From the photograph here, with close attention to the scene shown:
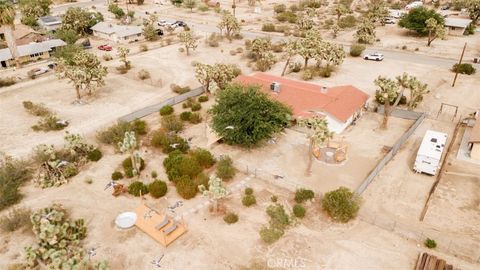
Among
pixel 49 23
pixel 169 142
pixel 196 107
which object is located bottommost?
pixel 169 142

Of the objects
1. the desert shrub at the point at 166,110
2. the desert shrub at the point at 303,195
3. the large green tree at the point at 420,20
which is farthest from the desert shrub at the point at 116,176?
the large green tree at the point at 420,20

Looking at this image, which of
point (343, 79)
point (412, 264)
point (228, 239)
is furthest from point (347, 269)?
point (343, 79)

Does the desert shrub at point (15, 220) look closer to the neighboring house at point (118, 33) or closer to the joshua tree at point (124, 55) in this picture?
the joshua tree at point (124, 55)

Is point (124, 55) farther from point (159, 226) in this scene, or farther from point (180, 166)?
point (159, 226)

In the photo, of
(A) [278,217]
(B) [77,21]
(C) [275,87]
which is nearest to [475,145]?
(C) [275,87]

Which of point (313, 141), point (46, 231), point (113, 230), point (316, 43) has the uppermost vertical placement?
point (316, 43)

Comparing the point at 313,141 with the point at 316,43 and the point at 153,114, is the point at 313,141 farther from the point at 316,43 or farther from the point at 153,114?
the point at 316,43
